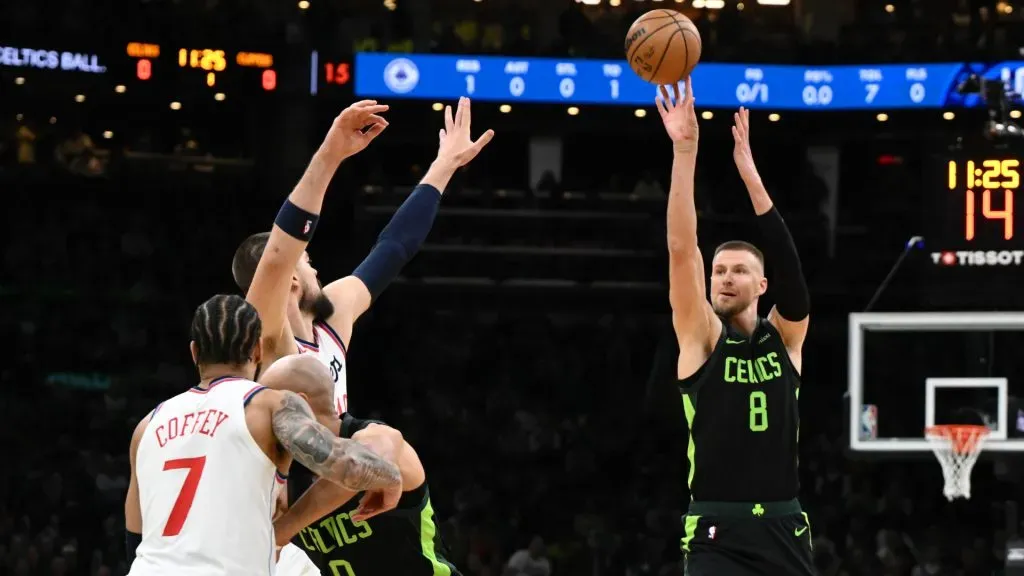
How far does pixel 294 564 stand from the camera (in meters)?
5.90

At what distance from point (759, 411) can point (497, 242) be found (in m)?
12.8

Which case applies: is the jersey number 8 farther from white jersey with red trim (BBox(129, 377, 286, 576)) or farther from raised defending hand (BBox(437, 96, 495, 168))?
white jersey with red trim (BBox(129, 377, 286, 576))

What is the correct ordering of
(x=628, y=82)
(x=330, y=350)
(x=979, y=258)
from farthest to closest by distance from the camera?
(x=628, y=82), (x=979, y=258), (x=330, y=350)

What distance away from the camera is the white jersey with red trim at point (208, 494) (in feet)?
13.8

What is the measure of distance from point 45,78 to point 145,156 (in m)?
2.58

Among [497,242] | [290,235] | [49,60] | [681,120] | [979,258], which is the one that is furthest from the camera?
[497,242]

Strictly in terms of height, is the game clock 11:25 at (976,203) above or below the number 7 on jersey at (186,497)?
above

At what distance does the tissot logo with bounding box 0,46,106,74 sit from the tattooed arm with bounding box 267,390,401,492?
1378 cm

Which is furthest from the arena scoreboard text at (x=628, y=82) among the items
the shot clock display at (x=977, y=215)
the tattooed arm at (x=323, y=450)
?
the tattooed arm at (x=323, y=450)

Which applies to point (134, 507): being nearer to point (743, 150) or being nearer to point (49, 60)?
point (743, 150)

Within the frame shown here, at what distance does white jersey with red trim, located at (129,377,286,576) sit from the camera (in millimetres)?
4191

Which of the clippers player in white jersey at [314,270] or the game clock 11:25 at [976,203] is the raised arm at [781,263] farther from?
the game clock 11:25 at [976,203]

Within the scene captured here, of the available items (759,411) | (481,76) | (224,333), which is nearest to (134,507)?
(224,333)

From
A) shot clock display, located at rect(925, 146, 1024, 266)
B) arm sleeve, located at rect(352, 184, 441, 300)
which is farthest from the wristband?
shot clock display, located at rect(925, 146, 1024, 266)
